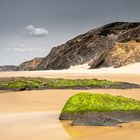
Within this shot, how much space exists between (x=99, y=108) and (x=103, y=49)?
85.9 meters

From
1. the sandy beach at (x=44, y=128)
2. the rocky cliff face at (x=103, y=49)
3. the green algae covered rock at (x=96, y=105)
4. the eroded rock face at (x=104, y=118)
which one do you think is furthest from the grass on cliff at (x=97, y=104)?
the rocky cliff face at (x=103, y=49)

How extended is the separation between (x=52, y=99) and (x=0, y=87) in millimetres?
8105

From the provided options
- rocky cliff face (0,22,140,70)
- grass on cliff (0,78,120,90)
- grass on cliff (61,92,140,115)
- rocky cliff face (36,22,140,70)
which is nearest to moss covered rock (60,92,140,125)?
grass on cliff (61,92,140,115)

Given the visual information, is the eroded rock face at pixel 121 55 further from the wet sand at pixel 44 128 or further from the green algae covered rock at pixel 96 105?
the green algae covered rock at pixel 96 105

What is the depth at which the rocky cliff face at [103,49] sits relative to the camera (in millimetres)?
73062

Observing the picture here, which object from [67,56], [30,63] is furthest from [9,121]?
[30,63]

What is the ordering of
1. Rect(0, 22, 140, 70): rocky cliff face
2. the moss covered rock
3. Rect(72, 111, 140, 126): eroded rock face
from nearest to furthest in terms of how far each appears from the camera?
Rect(72, 111, 140, 126): eroded rock face, the moss covered rock, Rect(0, 22, 140, 70): rocky cliff face

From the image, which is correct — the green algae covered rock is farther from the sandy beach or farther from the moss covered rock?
the sandy beach

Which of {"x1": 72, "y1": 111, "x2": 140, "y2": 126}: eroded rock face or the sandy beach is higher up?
{"x1": 72, "y1": 111, "x2": 140, "y2": 126}: eroded rock face

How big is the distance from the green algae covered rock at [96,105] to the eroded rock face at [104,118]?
94 millimetres

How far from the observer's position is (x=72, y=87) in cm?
2639

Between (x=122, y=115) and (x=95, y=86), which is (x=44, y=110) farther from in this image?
(x=95, y=86)

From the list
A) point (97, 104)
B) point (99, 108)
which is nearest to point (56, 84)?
point (97, 104)

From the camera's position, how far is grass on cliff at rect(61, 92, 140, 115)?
37.9 ft
